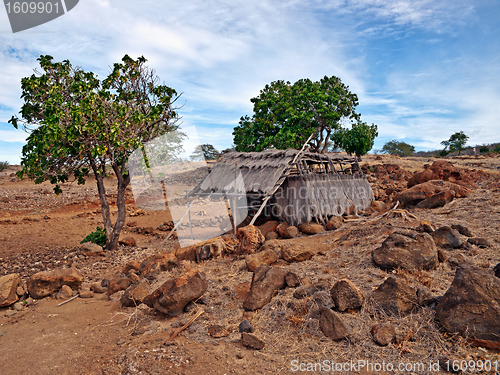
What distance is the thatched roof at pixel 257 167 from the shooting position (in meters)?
10.8

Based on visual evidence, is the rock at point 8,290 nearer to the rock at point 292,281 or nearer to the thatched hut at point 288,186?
the rock at point 292,281

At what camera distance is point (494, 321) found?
3.48 m

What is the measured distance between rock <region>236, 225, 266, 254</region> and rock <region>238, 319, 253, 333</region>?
3.70 metres

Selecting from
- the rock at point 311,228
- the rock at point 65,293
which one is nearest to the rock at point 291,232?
the rock at point 311,228

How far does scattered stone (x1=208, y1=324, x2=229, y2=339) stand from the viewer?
13.7ft

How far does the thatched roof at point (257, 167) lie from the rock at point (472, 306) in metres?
6.73

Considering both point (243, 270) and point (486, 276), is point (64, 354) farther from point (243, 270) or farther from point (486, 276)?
point (486, 276)

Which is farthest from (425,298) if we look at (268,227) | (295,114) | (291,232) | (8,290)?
(295,114)

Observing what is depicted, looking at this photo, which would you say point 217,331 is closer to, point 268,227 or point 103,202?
point 103,202

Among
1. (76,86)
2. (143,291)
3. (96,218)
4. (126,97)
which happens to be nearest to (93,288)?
(143,291)

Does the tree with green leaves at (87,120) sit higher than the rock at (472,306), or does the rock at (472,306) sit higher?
the tree with green leaves at (87,120)

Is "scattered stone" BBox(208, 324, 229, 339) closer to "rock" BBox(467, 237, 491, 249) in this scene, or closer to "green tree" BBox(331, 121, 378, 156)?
"rock" BBox(467, 237, 491, 249)

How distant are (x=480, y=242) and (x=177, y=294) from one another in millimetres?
5699

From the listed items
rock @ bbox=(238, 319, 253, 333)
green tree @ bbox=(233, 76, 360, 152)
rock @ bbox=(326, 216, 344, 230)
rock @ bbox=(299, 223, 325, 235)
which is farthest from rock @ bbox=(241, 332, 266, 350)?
green tree @ bbox=(233, 76, 360, 152)
